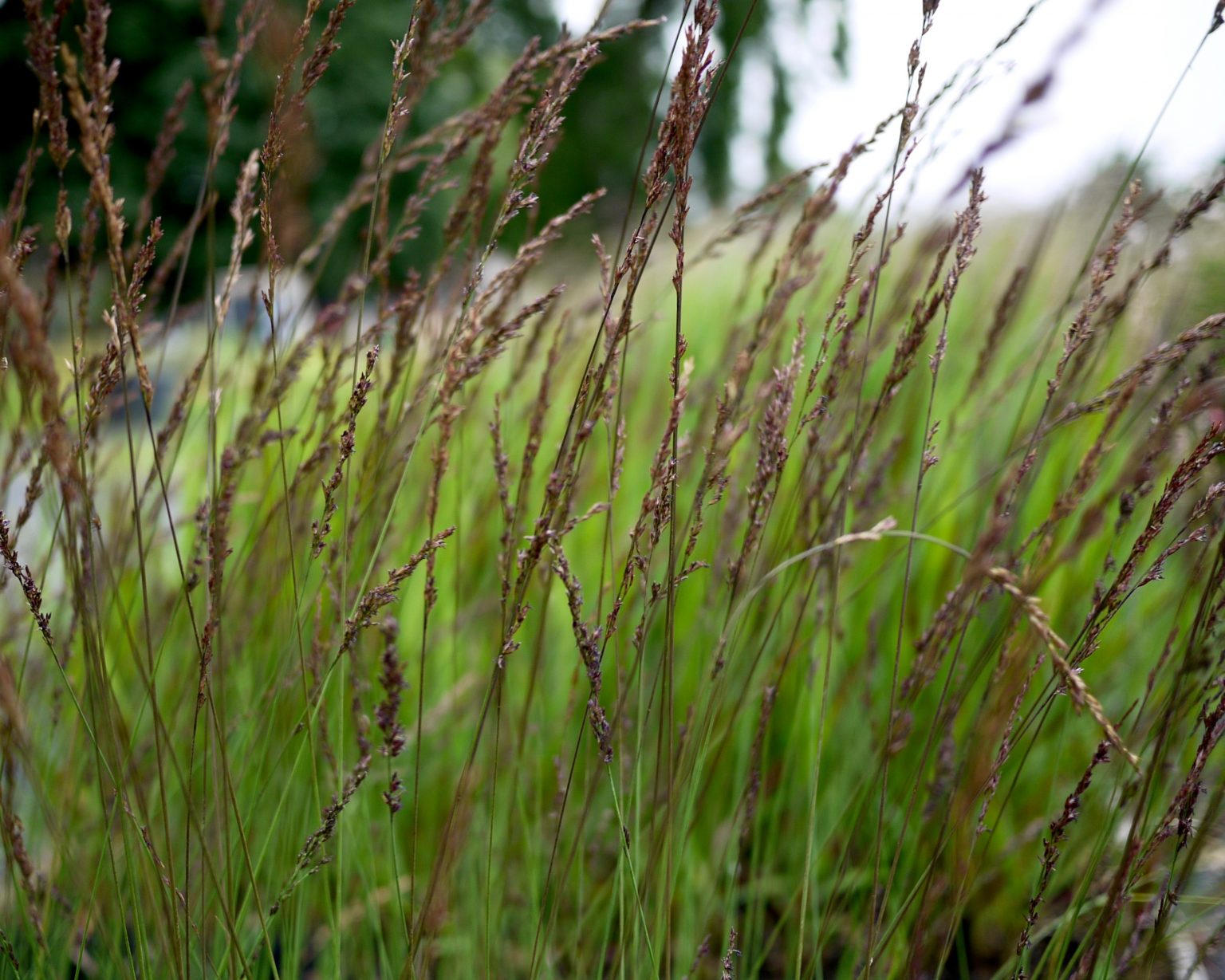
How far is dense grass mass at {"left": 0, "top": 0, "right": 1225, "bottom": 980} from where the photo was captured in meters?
0.86

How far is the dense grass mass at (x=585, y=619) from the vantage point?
865 mm

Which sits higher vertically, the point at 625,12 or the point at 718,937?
the point at 625,12

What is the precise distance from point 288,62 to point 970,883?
3.66 feet

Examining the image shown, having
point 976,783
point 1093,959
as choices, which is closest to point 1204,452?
point 976,783

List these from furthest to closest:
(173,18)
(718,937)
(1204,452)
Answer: (173,18) < (718,937) < (1204,452)

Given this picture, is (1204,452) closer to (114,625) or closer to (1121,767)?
(1121,767)

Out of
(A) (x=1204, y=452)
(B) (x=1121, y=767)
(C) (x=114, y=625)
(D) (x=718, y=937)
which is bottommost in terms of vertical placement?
(D) (x=718, y=937)

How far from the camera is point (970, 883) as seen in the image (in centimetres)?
103

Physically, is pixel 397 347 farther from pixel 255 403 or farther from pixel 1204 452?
pixel 1204 452

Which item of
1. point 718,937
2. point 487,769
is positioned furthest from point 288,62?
point 718,937

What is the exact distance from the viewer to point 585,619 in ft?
4.33

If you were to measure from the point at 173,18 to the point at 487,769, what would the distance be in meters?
10.5

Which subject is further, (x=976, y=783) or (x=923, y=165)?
(x=923, y=165)

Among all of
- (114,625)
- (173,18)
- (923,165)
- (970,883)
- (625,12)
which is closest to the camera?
(970,883)
